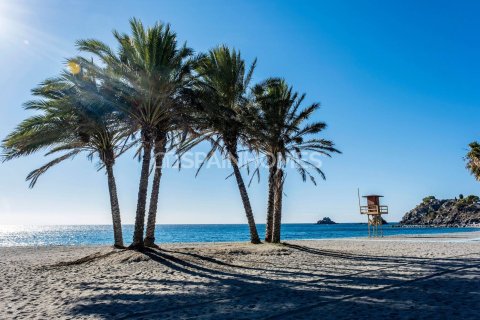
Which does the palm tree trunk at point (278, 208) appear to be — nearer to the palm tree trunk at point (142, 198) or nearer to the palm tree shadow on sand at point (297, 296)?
the palm tree trunk at point (142, 198)

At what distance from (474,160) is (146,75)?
38.5 meters

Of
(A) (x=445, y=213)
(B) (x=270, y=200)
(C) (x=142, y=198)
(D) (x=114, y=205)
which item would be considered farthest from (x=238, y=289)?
(A) (x=445, y=213)

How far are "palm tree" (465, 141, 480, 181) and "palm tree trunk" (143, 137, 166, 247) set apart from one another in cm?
3566

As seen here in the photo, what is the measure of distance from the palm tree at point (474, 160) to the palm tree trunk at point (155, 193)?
35.7 meters

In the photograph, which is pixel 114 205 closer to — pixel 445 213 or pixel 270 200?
pixel 270 200

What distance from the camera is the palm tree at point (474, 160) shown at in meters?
40.1

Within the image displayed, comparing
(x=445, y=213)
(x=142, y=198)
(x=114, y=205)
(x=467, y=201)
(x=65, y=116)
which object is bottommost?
(x=114, y=205)

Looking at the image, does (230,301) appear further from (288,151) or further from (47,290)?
(288,151)

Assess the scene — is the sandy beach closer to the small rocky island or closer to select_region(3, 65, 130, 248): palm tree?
select_region(3, 65, 130, 248): palm tree

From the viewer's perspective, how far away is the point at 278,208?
2106cm

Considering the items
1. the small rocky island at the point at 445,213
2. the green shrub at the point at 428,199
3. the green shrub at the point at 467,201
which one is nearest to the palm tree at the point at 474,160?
the small rocky island at the point at 445,213

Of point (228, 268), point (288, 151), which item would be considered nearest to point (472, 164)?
point (288, 151)

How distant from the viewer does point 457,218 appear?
124625 mm

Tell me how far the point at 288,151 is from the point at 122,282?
557 inches
